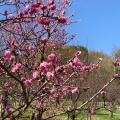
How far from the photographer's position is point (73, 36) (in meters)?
9.59

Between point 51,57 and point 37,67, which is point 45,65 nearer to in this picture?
point 51,57

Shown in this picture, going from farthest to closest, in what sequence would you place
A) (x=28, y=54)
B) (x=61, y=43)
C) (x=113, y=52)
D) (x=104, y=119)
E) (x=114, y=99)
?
(x=113, y=52) → (x=114, y=99) → (x=104, y=119) → (x=61, y=43) → (x=28, y=54)

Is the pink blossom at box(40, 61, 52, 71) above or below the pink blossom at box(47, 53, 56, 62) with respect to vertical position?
below

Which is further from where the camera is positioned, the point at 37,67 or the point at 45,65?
the point at 37,67

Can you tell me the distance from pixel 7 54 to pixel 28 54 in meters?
3.54

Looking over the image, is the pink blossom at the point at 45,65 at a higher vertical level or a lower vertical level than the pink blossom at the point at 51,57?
lower

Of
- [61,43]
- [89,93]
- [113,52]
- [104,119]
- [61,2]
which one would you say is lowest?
[104,119]

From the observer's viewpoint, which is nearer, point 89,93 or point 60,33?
point 60,33

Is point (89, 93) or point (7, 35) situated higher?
point (7, 35)

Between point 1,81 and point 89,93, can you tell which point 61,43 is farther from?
point 89,93

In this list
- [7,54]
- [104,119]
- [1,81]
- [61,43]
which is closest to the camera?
[7,54]

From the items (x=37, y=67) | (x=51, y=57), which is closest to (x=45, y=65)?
(x=51, y=57)

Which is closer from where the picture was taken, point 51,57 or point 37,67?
point 51,57

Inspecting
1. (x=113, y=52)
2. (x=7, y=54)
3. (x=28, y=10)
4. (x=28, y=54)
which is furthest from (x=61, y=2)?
(x=113, y=52)
